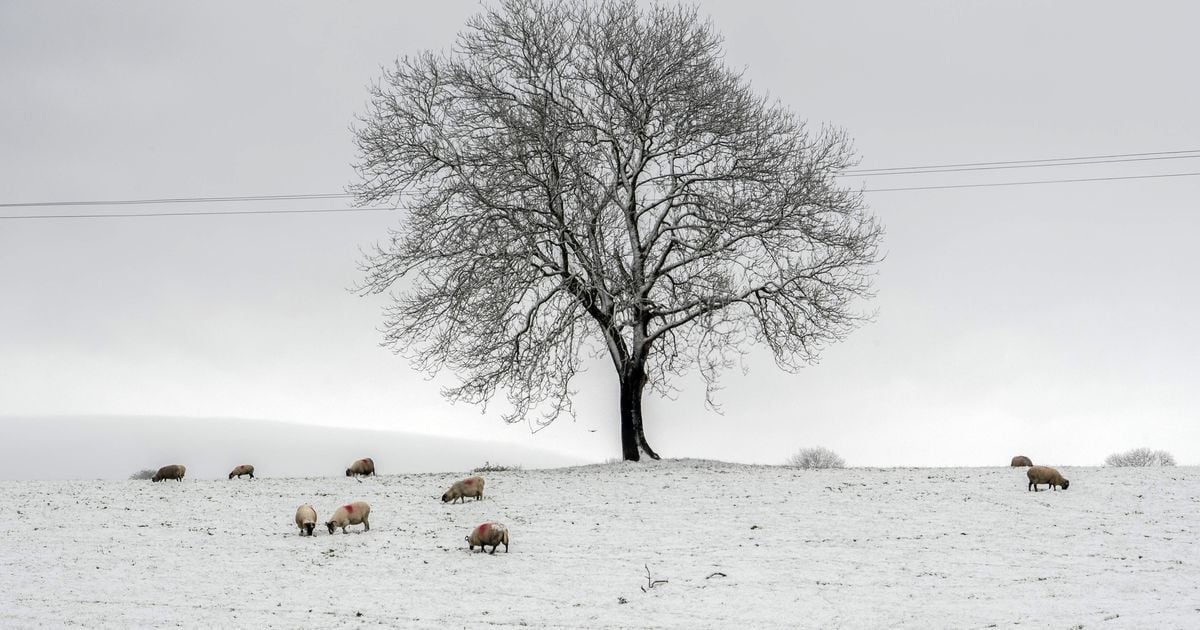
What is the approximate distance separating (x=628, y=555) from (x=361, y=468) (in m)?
11.4

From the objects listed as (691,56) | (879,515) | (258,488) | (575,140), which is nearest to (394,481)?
(258,488)

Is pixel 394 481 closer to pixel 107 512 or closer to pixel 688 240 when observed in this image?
pixel 107 512

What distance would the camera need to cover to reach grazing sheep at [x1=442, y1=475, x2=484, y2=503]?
72.4 ft

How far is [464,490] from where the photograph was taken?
22234mm

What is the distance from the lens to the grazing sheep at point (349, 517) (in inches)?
758

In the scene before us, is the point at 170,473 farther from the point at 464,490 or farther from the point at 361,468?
the point at 464,490

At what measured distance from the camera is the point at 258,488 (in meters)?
24.4

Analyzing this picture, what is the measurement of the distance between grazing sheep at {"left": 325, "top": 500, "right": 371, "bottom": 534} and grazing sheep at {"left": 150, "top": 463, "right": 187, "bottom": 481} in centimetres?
789

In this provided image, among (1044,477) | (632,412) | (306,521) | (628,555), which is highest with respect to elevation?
(632,412)

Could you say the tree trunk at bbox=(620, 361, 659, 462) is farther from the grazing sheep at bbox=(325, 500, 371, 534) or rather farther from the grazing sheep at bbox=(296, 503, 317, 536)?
the grazing sheep at bbox=(296, 503, 317, 536)

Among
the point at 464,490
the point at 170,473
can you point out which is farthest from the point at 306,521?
the point at 170,473

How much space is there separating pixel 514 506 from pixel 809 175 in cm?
1230

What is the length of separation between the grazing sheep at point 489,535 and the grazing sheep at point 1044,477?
1212 cm

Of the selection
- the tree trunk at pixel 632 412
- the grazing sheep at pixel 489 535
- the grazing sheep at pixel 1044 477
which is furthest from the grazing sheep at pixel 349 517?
the grazing sheep at pixel 1044 477
